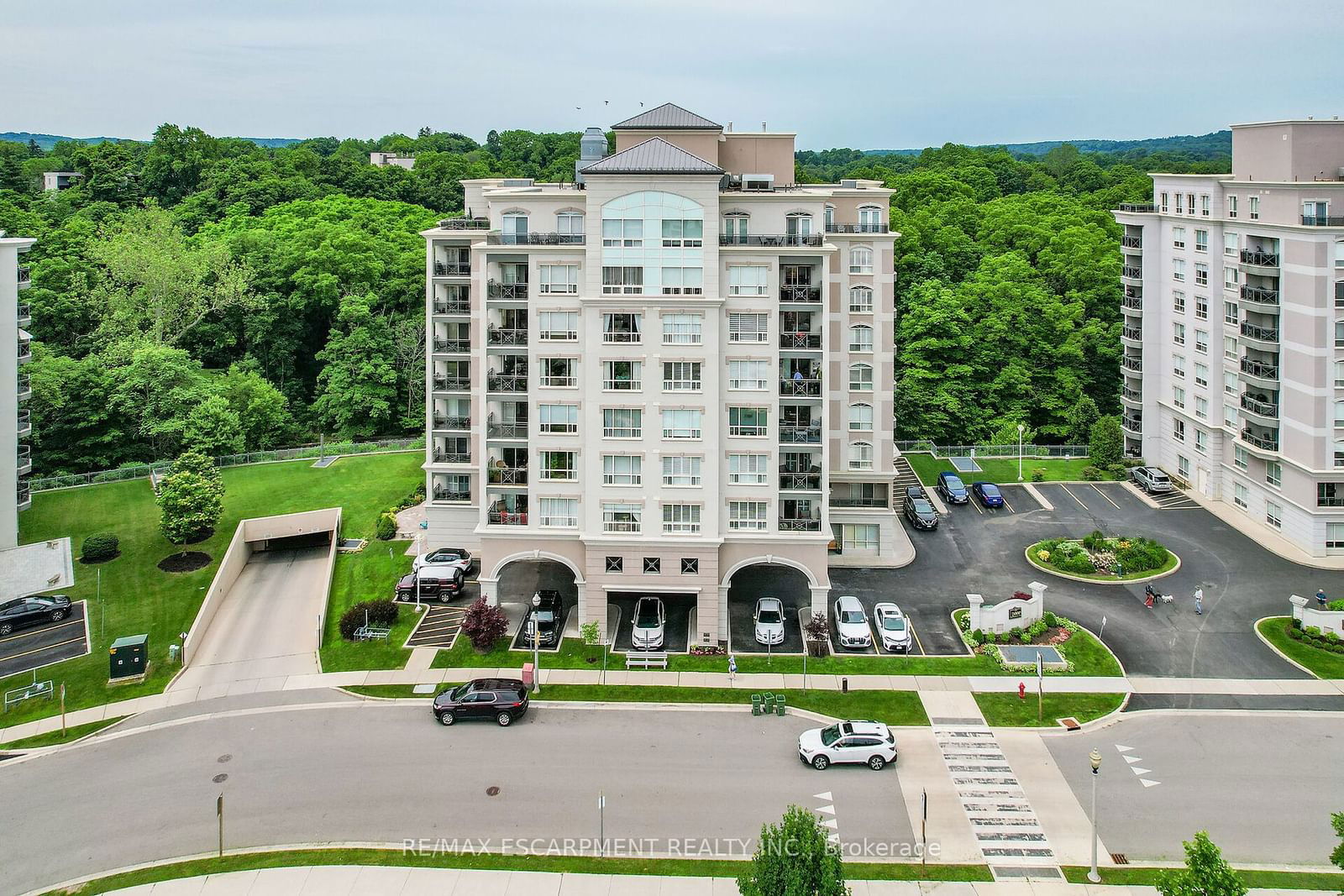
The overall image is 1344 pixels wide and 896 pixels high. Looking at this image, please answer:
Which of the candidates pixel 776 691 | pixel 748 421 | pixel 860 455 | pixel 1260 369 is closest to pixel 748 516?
pixel 748 421

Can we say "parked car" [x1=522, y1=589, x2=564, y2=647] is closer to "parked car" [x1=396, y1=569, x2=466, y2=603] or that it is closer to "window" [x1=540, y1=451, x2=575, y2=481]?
"parked car" [x1=396, y1=569, x2=466, y2=603]

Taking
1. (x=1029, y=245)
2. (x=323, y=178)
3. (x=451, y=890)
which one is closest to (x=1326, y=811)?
(x=451, y=890)

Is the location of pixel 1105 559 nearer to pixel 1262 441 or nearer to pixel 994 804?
pixel 1262 441

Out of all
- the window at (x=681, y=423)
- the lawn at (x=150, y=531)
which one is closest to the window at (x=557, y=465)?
the window at (x=681, y=423)

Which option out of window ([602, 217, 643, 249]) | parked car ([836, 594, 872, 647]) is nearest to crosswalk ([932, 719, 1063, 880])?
parked car ([836, 594, 872, 647])

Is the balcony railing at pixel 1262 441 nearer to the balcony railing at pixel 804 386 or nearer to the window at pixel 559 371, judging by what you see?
the balcony railing at pixel 804 386
